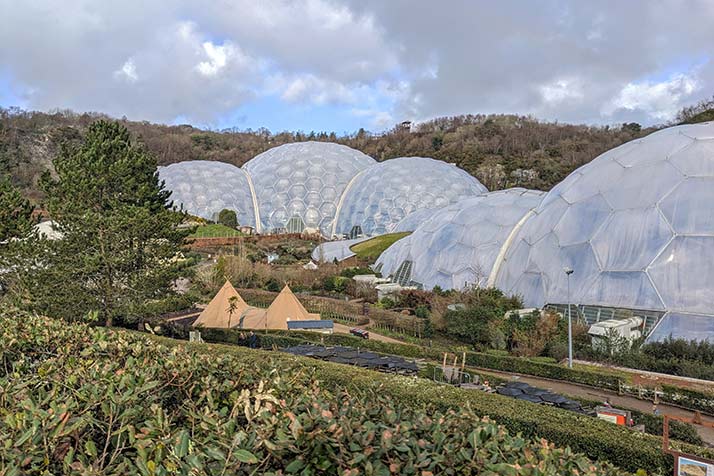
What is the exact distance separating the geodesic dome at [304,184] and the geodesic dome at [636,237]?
3257 centimetres

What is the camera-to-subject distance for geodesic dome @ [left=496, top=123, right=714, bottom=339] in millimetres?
17156

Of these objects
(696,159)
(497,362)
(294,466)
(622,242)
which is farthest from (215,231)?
(294,466)

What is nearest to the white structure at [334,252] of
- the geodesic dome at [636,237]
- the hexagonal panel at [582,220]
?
the geodesic dome at [636,237]

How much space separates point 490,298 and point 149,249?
13.1 metres

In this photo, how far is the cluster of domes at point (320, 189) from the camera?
50062 millimetres

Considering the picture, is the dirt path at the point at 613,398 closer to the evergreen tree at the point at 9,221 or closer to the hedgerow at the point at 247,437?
the hedgerow at the point at 247,437

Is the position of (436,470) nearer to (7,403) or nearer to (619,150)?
(7,403)

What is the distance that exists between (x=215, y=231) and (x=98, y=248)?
32.6 m

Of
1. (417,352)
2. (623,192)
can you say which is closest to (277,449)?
(417,352)

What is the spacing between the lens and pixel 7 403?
4184 millimetres

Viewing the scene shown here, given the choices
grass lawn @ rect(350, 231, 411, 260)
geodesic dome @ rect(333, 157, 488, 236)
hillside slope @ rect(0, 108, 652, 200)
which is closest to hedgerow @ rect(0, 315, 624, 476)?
grass lawn @ rect(350, 231, 411, 260)

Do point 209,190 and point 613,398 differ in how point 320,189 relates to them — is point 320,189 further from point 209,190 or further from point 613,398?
point 613,398

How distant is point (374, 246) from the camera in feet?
128

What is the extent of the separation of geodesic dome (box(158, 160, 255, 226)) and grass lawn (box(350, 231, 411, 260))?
19229 mm
